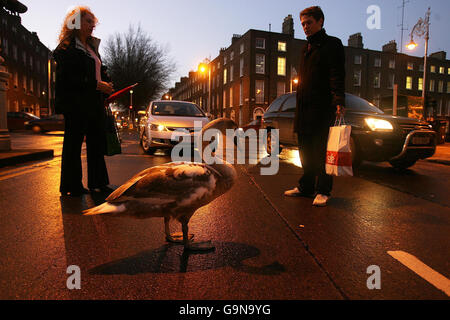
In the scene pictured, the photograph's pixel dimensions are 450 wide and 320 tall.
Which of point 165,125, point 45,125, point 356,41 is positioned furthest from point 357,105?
point 356,41

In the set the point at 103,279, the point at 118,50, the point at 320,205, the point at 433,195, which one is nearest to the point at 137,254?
the point at 103,279

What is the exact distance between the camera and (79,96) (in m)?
4.13

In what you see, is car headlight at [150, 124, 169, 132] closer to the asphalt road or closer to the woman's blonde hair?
the asphalt road

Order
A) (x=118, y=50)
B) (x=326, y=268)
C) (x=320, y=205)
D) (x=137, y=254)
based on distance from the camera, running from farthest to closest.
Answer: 1. (x=118, y=50)
2. (x=320, y=205)
3. (x=137, y=254)
4. (x=326, y=268)

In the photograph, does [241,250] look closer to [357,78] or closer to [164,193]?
[164,193]

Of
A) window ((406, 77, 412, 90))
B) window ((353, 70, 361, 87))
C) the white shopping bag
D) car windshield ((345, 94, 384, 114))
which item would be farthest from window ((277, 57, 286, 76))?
the white shopping bag

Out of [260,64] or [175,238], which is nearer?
[175,238]

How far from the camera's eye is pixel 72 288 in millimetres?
1926

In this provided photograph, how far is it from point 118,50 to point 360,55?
103ft

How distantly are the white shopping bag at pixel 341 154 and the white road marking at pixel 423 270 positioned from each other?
62.2 inches

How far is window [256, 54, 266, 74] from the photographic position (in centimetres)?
3994

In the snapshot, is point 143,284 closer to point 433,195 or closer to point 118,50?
point 433,195

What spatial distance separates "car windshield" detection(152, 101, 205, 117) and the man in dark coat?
6.58 meters

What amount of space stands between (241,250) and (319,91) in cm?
235
